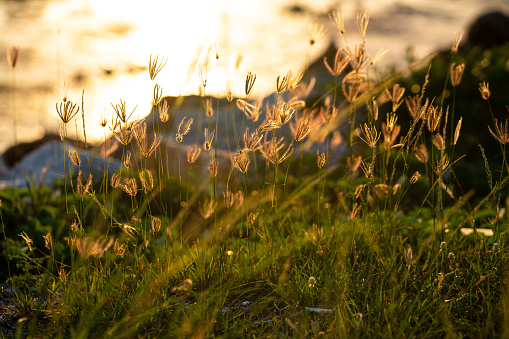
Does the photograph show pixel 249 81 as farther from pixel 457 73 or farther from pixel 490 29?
pixel 490 29

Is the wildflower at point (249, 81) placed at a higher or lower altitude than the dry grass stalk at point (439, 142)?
higher

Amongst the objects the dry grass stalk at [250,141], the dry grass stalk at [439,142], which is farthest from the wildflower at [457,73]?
the dry grass stalk at [250,141]

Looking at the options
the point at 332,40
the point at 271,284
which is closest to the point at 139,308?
the point at 271,284

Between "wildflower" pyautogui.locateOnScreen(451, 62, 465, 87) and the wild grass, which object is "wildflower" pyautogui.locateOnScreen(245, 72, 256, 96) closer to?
the wild grass

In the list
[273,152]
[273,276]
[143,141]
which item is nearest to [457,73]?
[273,152]

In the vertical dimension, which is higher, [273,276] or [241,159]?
[241,159]

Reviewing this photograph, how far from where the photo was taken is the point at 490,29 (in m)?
14.8

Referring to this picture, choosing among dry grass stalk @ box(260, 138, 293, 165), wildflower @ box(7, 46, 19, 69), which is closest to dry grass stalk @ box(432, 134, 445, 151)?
dry grass stalk @ box(260, 138, 293, 165)

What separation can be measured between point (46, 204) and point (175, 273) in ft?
6.97

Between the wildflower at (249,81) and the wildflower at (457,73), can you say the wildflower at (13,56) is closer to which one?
the wildflower at (249,81)

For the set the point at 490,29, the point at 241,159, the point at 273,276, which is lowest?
the point at 273,276

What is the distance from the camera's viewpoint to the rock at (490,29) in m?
14.7

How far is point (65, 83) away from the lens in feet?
5.91

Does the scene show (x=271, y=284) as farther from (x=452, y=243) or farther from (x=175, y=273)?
(x=452, y=243)
